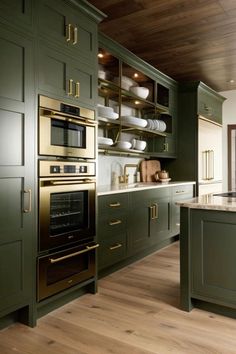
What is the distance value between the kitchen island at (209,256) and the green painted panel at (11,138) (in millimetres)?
1327

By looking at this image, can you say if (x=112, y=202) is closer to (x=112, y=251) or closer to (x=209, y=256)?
(x=112, y=251)

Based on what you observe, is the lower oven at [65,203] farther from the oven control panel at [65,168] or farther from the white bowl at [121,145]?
the white bowl at [121,145]

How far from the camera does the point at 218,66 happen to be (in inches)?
185

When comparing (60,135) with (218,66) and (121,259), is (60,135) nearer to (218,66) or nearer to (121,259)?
(121,259)

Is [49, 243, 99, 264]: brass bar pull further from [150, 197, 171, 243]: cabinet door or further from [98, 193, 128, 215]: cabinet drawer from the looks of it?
[150, 197, 171, 243]: cabinet door

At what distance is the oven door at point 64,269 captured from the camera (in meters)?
2.32

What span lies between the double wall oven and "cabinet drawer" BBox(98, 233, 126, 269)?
0.79 ft

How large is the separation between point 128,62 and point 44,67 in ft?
5.92

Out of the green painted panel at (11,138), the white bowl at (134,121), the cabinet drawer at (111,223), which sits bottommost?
the cabinet drawer at (111,223)

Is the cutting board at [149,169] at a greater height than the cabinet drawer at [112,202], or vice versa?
the cutting board at [149,169]

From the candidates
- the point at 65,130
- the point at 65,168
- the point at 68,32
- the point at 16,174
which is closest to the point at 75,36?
the point at 68,32

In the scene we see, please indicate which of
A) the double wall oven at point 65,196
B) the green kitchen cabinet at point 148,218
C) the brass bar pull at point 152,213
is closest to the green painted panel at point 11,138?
the double wall oven at point 65,196

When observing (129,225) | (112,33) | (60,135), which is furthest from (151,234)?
(112,33)

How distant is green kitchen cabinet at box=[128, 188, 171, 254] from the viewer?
363cm
